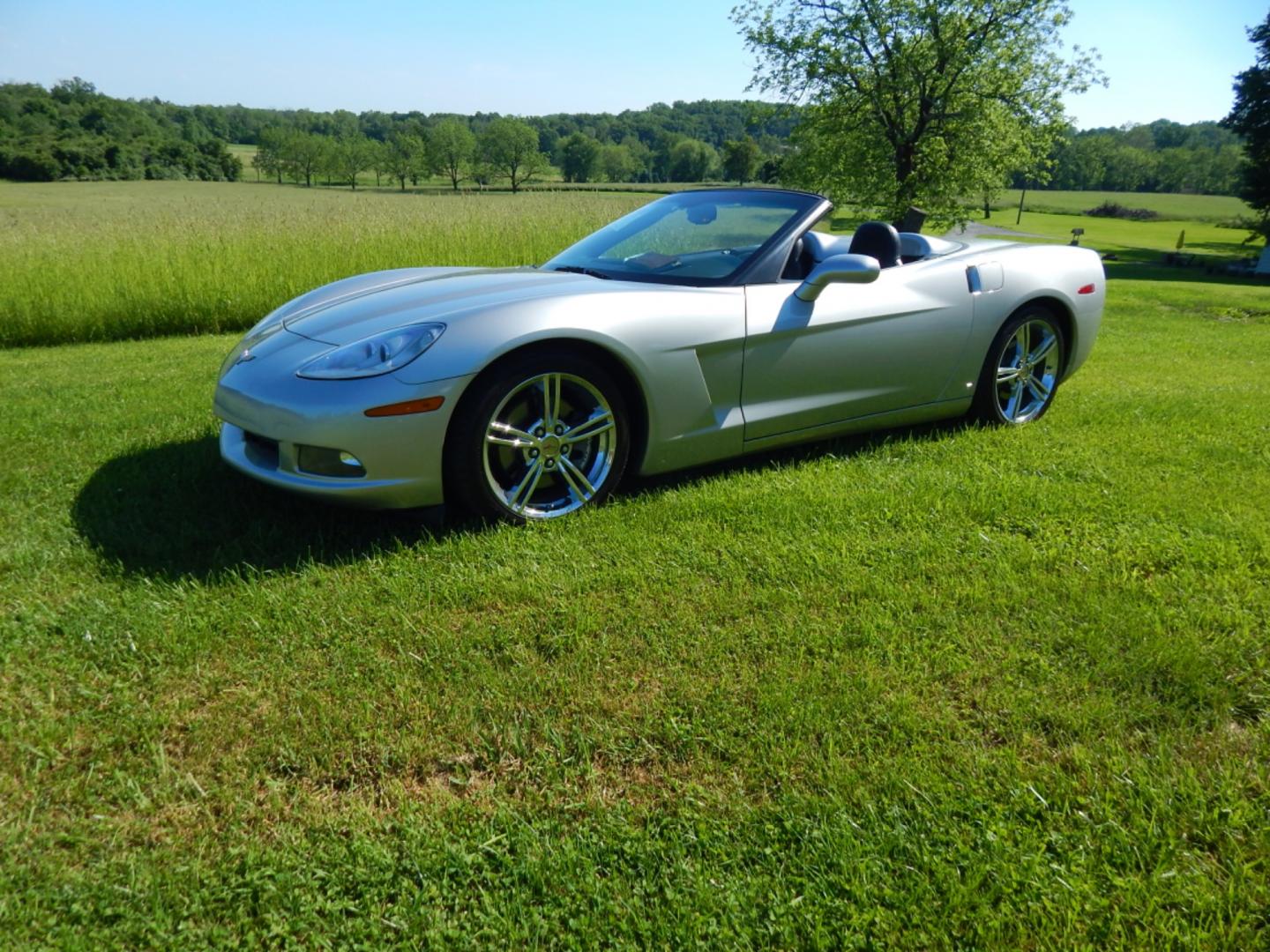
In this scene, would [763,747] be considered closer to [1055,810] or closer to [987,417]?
[1055,810]

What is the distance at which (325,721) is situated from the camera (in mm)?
2160

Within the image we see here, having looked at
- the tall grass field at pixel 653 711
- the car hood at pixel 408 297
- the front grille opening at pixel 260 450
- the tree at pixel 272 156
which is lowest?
the tall grass field at pixel 653 711

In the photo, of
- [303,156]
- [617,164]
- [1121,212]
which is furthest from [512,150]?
[1121,212]

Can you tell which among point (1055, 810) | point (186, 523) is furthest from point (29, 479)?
point (1055, 810)

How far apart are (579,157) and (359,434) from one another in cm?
5483

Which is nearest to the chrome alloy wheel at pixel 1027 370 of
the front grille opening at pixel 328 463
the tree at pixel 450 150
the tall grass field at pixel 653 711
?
the tall grass field at pixel 653 711

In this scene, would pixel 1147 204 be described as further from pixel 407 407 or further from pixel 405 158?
pixel 407 407

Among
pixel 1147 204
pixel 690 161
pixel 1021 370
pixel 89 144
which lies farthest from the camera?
pixel 1147 204

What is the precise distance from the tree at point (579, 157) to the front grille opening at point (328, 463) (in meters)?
48.3

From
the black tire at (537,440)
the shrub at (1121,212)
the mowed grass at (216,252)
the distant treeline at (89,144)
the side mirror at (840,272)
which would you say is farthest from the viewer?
the shrub at (1121,212)

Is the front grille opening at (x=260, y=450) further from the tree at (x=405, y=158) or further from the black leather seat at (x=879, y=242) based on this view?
the tree at (x=405, y=158)

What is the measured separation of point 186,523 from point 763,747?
92.3 inches

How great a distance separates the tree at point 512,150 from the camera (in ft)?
163

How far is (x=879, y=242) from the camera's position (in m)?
4.24
